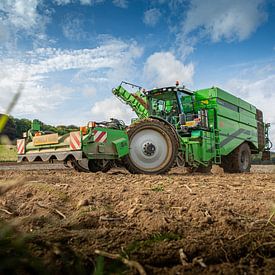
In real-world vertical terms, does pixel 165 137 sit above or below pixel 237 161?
above

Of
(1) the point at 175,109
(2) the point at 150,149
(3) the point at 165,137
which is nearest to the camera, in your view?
(2) the point at 150,149

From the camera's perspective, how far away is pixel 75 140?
580cm

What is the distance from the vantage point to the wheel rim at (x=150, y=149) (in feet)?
21.3

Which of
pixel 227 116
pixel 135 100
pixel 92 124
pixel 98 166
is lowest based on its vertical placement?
pixel 98 166

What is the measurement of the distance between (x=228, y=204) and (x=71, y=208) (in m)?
1.48

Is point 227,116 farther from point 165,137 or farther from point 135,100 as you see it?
point 165,137

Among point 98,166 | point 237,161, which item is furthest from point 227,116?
point 98,166

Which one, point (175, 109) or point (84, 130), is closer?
point (84, 130)

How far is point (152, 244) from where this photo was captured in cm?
167

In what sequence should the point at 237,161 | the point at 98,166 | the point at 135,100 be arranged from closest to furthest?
the point at 98,166, the point at 237,161, the point at 135,100

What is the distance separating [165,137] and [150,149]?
473 millimetres

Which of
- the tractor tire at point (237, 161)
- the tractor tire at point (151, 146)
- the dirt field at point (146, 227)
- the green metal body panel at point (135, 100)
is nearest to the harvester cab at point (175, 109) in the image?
the green metal body panel at point (135, 100)

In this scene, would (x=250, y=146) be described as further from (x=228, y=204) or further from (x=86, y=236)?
(x=86, y=236)

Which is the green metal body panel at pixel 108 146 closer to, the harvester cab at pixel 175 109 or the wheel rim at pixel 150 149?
the wheel rim at pixel 150 149
